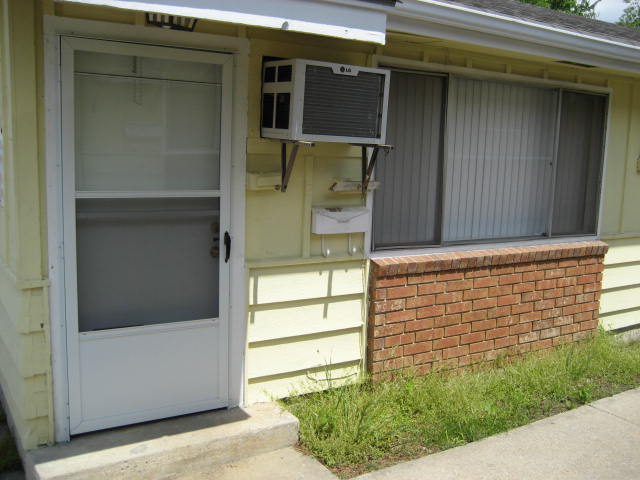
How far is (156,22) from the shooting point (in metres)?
3.62

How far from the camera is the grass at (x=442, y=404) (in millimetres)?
4148

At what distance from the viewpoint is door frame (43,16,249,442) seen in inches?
136

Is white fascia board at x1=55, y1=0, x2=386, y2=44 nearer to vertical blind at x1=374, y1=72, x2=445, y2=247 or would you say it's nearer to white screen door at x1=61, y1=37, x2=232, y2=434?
white screen door at x1=61, y1=37, x2=232, y2=434

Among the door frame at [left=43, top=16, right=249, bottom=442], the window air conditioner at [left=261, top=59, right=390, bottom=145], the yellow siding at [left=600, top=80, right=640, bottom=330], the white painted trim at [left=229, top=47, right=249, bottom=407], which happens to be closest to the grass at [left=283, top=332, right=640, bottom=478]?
the white painted trim at [left=229, top=47, right=249, bottom=407]

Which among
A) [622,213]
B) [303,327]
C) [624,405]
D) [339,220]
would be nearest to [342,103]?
[339,220]

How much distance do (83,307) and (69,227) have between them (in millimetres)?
471

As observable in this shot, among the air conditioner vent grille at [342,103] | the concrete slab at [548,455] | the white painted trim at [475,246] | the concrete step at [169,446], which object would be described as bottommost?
the concrete slab at [548,455]

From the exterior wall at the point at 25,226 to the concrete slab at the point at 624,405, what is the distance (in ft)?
12.4

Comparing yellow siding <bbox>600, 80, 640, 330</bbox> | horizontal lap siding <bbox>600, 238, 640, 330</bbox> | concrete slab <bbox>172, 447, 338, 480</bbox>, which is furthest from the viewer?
horizontal lap siding <bbox>600, 238, 640, 330</bbox>

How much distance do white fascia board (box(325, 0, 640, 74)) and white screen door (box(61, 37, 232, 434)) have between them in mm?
1125

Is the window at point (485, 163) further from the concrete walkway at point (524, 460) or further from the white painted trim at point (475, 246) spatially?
the concrete walkway at point (524, 460)

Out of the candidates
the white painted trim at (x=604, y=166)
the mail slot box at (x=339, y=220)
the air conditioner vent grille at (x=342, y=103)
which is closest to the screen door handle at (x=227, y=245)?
the mail slot box at (x=339, y=220)

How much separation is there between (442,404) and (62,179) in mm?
2831

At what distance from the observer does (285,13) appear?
3.32 meters
